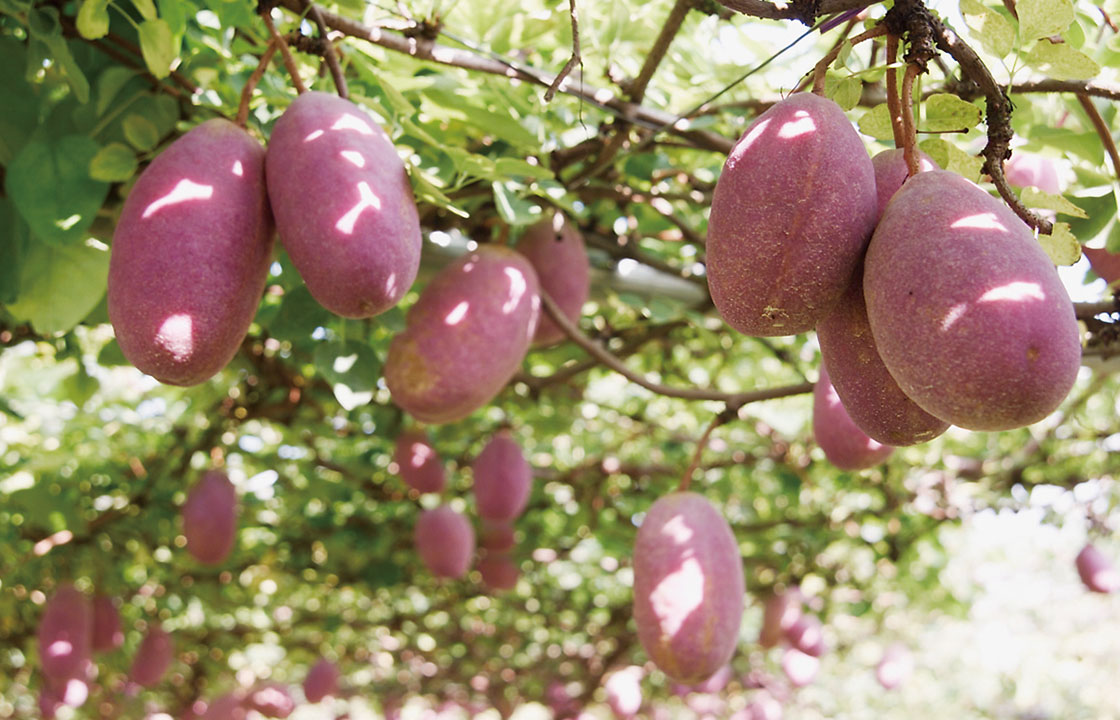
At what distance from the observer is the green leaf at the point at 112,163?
0.84 metres

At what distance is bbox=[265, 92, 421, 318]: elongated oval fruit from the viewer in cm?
66

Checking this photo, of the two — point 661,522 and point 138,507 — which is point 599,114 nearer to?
point 661,522

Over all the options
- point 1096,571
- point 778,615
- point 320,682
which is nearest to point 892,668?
point 778,615

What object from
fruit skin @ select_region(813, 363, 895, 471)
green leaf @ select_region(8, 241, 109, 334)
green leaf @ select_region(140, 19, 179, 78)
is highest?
green leaf @ select_region(140, 19, 179, 78)

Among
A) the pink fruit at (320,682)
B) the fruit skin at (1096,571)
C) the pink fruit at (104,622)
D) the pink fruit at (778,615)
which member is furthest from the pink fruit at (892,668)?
the pink fruit at (104,622)

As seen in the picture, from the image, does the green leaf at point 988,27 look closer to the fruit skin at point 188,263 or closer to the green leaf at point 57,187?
the fruit skin at point 188,263

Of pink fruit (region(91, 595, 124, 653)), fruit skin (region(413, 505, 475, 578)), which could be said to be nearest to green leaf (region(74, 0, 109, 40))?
fruit skin (region(413, 505, 475, 578))

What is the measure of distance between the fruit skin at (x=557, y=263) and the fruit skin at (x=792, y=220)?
62 centimetres

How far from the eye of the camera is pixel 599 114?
1.15 meters

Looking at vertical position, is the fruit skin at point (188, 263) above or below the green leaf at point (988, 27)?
below

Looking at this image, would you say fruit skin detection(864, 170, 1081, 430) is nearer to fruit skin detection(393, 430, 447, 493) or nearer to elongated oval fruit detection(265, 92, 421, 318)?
elongated oval fruit detection(265, 92, 421, 318)

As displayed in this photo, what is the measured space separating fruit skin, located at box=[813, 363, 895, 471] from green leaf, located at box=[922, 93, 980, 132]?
356mm

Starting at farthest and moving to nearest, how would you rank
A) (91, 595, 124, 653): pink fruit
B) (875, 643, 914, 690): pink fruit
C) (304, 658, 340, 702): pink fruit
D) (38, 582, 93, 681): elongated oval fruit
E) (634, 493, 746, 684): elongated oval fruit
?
(875, 643, 914, 690): pink fruit → (304, 658, 340, 702): pink fruit → (91, 595, 124, 653): pink fruit → (38, 582, 93, 681): elongated oval fruit → (634, 493, 746, 684): elongated oval fruit

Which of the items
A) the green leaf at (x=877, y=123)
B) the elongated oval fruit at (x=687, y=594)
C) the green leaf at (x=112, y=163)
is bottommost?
the elongated oval fruit at (x=687, y=594)
